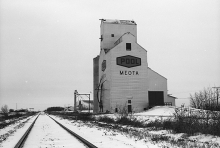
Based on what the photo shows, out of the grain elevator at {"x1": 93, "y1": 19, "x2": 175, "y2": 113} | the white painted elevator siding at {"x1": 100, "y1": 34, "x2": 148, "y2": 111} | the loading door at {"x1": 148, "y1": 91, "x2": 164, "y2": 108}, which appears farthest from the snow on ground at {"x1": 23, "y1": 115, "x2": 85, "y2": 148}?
the loading door at {"x1": 148, "y1": 91, "x2": 164, "y2": 108}

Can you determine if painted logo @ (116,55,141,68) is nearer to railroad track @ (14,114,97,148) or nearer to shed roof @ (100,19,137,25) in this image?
shed roof @ (100,19,137,25)

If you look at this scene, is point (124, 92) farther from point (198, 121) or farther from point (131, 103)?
point (198, 121)

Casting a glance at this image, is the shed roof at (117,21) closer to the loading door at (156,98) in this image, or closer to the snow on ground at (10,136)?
the loading door at (156,98)

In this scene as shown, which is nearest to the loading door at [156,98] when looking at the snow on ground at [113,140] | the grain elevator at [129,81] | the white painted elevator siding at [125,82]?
the grain elevator at [129,81]

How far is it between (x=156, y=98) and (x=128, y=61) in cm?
976

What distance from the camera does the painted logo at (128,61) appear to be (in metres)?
48.9

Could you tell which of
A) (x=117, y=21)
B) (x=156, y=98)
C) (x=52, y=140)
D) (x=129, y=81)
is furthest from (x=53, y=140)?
(x=117, y=21)

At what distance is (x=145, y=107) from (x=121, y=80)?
24.5 feet

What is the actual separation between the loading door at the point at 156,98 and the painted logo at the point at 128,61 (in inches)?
271

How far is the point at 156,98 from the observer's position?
5072 centimetres

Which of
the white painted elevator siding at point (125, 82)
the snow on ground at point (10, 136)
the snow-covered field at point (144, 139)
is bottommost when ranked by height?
the snow on ground at point (10, 136)

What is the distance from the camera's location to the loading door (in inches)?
1977

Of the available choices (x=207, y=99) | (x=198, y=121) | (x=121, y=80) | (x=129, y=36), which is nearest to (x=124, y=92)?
(x=121, y=80)

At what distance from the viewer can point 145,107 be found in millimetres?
49250
